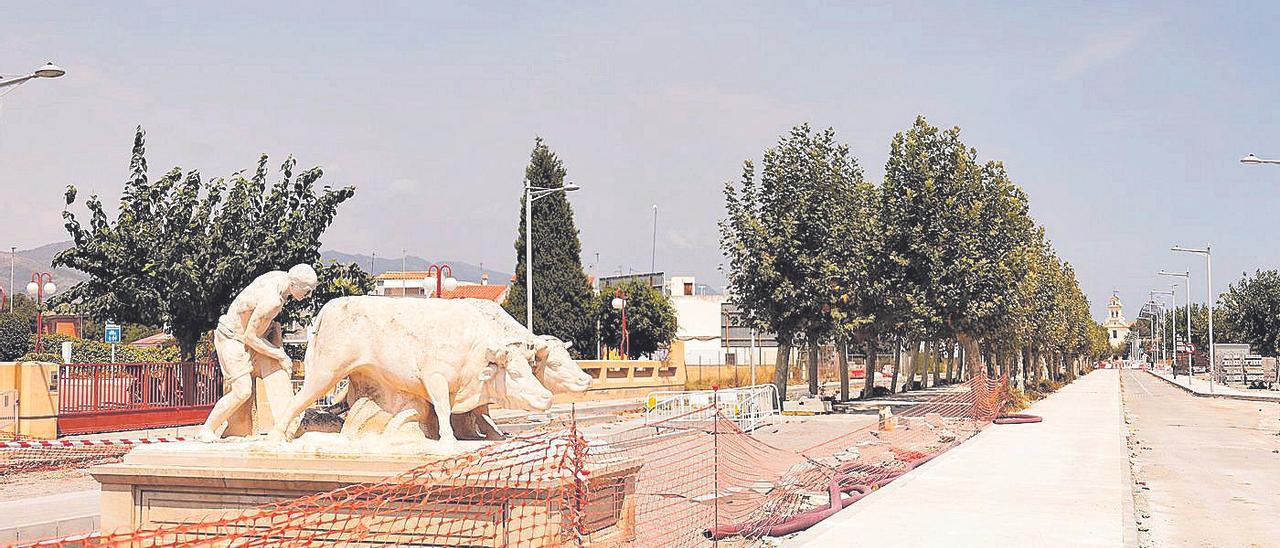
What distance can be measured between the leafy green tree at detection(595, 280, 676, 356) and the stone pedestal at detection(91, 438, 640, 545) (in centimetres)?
5106

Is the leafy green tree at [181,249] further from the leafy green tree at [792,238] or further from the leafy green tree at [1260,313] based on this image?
the leafy green tree at [1260,313]

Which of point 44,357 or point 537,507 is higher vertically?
point 44,357

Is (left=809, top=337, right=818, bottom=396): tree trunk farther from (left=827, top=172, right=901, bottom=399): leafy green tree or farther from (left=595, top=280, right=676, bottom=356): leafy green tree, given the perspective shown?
(left=595, top=280, right=676, bottom=356): leafy green tree

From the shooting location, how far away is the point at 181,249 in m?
24.9

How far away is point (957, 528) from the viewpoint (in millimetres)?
10125

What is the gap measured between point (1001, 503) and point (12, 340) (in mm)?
44054

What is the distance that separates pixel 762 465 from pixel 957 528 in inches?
260

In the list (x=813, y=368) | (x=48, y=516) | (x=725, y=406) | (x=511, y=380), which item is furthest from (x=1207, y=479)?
(x=813, y=368)

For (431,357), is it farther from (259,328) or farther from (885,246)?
(885,246)

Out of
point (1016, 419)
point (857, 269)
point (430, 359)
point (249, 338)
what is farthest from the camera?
point (857, 269)

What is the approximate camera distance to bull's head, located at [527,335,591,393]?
958 cm

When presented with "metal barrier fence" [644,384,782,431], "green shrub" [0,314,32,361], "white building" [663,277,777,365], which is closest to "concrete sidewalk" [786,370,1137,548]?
"metal barrier fence" [644,384,782,431]

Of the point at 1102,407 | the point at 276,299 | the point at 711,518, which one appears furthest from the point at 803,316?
the point at 276,299

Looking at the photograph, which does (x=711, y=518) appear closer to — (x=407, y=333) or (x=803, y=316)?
(x=407, y=333)
